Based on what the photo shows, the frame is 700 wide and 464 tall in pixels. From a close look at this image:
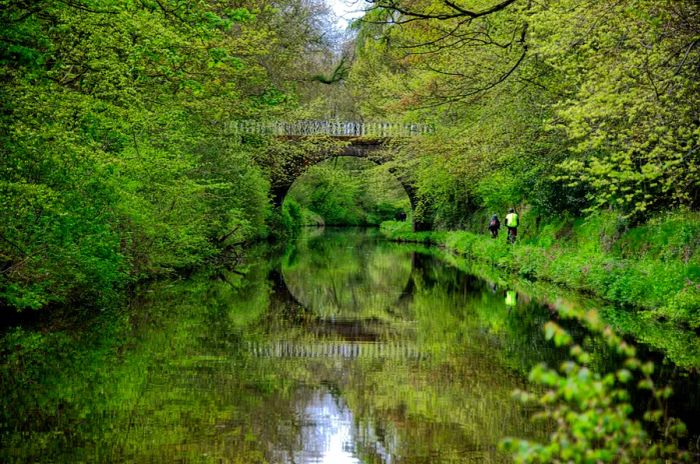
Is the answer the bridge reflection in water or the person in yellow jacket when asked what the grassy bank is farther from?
the bridge reflection in water

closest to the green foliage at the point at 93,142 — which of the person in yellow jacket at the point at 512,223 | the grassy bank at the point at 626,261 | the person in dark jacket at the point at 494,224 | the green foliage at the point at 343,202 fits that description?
the grassy bank at the point at 626,261

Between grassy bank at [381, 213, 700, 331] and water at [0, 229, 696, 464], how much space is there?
1.73 metres

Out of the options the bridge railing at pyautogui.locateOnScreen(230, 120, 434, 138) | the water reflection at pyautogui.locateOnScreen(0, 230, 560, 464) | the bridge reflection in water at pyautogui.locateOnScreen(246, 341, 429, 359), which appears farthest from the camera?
the bridge railing at pyautogui.locateOnScreen(230, 120, 434, 138)

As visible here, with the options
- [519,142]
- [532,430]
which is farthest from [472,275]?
[532,430]

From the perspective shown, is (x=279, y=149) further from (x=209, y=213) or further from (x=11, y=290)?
(x=11, y=290)

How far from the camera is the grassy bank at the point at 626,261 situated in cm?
1355

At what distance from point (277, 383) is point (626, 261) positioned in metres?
10.3

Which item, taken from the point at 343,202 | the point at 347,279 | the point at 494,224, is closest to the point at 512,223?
the point at 494,224

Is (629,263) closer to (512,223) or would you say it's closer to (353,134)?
(512,223)

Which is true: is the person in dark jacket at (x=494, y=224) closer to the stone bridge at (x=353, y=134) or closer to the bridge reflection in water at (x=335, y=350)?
the stone bridge at (x=353, y=134)

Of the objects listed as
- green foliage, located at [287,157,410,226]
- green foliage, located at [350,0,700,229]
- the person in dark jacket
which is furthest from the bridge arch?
green foliage, located at [287,157,410,226]

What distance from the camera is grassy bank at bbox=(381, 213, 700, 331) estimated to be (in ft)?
44.5

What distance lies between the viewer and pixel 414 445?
266 inches

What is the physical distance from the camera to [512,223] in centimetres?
2719
